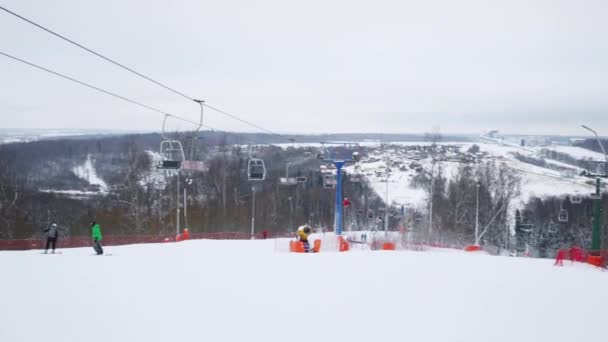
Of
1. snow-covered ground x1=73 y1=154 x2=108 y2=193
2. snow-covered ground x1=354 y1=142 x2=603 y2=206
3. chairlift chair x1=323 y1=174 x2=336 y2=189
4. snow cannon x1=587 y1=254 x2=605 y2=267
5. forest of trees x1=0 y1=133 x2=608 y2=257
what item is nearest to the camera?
snow cannon x1=587 y1=254 x2=605 y2=267

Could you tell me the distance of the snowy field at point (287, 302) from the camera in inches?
362

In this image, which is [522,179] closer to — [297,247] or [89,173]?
[297,247]

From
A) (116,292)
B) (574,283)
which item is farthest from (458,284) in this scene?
(116,292)

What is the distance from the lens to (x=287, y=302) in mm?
11398

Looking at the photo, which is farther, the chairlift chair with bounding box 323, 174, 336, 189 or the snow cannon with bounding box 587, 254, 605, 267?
the chairlift chair with bounding box 323, 174, 336, 189

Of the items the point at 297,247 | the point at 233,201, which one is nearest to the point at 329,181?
the point at 297,247

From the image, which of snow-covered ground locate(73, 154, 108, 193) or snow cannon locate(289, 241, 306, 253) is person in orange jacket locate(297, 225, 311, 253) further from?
snow-covered ground locate(73, 154, 108, 193)

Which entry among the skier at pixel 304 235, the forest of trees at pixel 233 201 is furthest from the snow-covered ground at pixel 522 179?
the skier at pixel 304 235

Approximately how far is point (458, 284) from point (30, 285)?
10589mm

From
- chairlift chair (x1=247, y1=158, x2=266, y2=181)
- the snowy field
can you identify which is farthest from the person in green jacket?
chairlift chair (x1=247, y1=158, x2=266, y2=181)

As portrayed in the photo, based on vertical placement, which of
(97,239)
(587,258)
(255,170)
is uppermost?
(255,170)

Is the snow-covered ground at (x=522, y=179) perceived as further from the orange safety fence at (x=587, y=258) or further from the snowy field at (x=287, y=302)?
the snowy field at (x=287, y=302)

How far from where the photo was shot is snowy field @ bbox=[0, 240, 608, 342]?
9.20 m

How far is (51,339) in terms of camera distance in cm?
824
